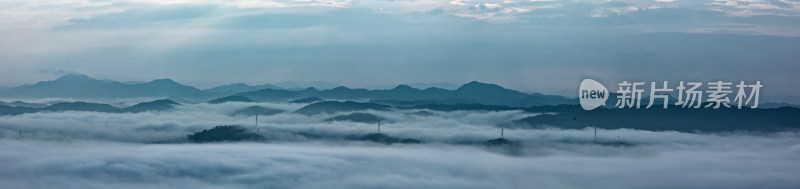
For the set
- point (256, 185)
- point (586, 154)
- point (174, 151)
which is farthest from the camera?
point (586, 154)

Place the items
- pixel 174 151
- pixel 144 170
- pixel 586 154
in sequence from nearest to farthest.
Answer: pixel 144 170 → pixel 174 151 → pixel 586 154

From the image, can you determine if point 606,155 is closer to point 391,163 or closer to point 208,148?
point 391,163

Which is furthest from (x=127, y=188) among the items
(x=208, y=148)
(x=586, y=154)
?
(x=586, y=154)

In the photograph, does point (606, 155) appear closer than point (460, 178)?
No

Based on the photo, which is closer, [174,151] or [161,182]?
[161,182]

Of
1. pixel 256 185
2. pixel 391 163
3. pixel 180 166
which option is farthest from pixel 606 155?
pixel 180 166

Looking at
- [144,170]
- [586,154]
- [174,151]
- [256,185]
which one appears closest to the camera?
[256,185]

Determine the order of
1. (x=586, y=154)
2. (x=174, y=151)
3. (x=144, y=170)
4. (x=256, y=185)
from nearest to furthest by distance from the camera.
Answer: (x=256, y=185) < (x=144, y=170) < (x=174, y=151) < (x=586, y=154)

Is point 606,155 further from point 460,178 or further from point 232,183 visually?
point 232,183
